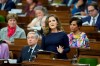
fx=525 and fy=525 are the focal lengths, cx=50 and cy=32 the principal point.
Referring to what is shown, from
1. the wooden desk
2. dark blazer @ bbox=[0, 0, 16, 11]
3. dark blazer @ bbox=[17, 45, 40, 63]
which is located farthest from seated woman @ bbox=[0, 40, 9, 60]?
dark blazer @ bbox=[0, 0, 16, 11]

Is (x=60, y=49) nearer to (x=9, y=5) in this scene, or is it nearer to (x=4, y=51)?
(x=4, y=51)

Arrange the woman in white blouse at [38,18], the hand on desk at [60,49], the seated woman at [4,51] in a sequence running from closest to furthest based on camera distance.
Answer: the hand on desk at [60,49] < the seated woman at [4,51] < the woman in white blouse at [38,18]

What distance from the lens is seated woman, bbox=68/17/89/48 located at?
336 inches

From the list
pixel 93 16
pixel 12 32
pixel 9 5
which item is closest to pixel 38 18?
pixel 12 32

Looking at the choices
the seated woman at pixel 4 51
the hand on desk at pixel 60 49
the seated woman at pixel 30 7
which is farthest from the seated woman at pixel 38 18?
the hand on desk at pixel 60 49

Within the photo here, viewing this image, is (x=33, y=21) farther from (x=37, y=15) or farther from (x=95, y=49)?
(x=95, y=49)

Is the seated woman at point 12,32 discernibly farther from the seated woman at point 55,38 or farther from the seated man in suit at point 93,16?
the seated woman at point 55,38

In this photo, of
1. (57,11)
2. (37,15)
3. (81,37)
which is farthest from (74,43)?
(57,11)

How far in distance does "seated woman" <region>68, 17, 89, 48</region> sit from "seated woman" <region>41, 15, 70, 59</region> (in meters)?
0.89

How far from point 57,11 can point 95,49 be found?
12.3 ft

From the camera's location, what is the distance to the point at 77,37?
8.63 metres

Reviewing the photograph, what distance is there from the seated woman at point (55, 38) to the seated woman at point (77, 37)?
886mm

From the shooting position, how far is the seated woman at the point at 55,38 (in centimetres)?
762

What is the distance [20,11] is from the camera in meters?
11.7
